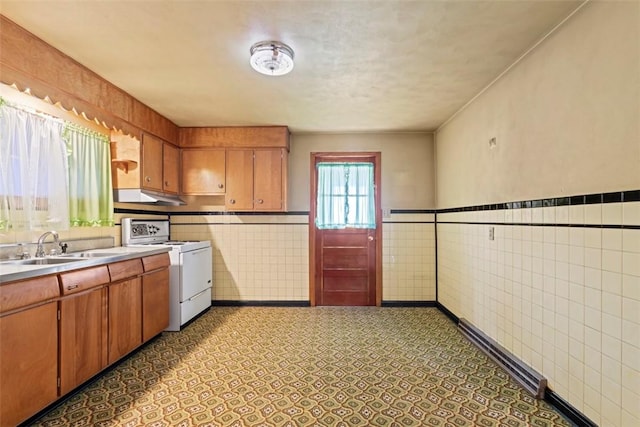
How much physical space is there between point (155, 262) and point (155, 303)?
1.29ft

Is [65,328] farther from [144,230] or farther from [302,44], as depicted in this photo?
[302,44]

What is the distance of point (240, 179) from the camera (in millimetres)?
4082

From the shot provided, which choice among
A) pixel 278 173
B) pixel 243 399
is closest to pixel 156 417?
pixel 243 399

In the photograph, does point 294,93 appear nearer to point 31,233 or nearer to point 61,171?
point 61,171

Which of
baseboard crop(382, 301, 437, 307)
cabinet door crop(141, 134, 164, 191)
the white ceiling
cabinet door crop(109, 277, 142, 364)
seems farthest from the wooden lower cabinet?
baseboard crop(382, 301, 437, 307)

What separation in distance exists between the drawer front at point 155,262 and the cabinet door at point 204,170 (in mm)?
1157

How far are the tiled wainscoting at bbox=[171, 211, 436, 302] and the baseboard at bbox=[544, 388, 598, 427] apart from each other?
88.5 inches

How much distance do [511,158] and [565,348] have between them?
1368 millimetres


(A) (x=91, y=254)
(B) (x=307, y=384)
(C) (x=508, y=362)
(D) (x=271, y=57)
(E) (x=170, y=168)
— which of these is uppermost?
(D) (x=271, y=57)

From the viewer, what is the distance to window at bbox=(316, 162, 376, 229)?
4.32 meters

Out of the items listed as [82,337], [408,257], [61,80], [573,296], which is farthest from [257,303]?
[573,296]

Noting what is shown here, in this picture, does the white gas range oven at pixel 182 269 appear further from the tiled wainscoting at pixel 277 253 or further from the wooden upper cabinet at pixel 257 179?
the wooden upper cabinet at pixel 257 179

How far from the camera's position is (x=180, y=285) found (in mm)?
3391

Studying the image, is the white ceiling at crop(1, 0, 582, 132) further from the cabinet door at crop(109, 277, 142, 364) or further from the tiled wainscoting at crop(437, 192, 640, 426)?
the cabinet door at crop(109, 277, 142, 364)
